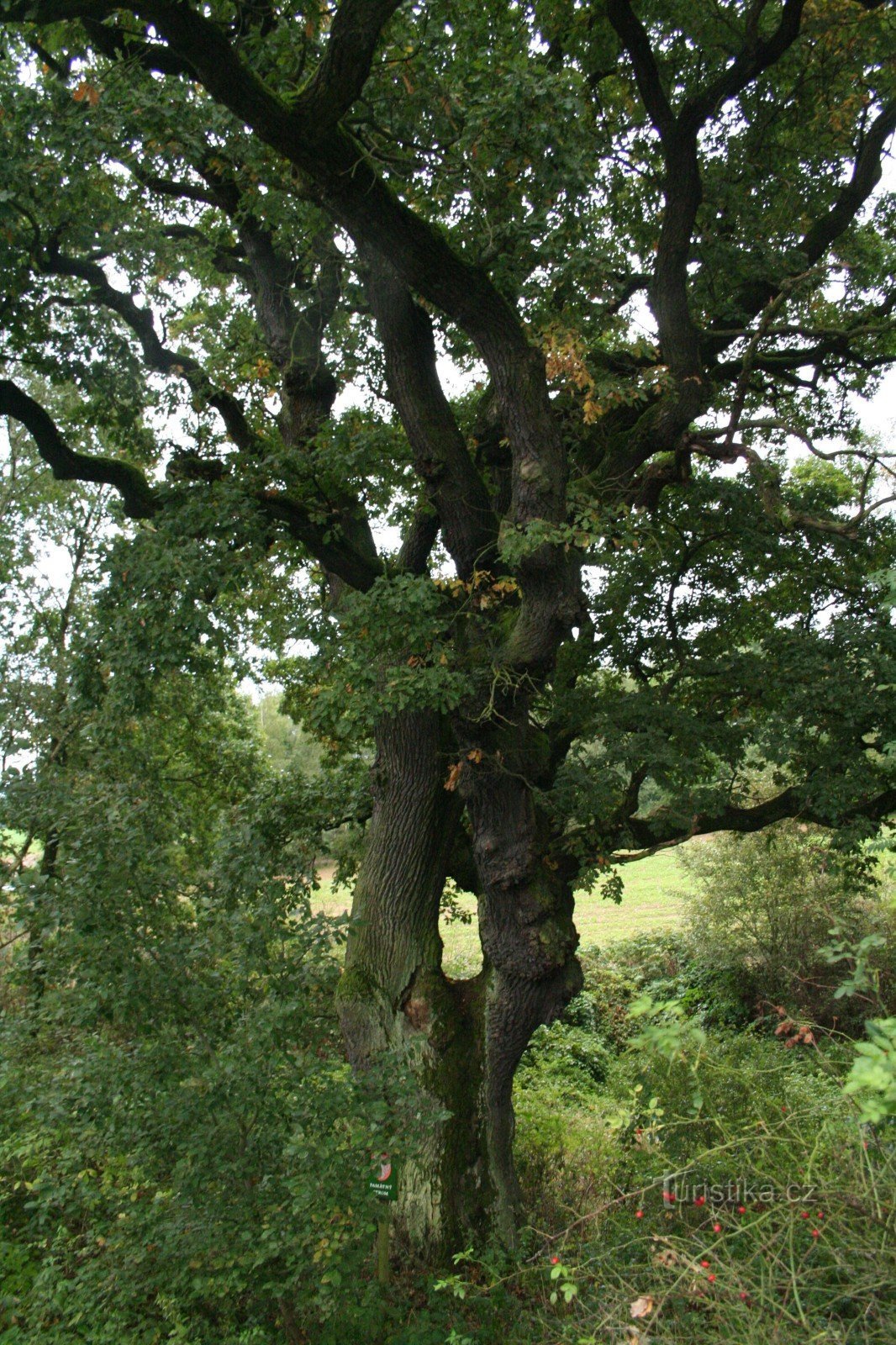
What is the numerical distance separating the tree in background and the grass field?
22.3ft

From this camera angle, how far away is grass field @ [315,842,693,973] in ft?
56.5

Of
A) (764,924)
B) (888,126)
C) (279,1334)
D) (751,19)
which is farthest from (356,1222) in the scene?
(764,924)

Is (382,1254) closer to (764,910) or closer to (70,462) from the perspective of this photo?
(70,462)

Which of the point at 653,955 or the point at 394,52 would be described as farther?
the point at 653,955

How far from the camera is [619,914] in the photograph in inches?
921

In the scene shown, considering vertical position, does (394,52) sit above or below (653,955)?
above

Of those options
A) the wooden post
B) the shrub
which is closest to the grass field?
the shrub

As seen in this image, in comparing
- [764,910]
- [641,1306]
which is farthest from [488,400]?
[764,910]

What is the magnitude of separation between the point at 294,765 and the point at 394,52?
20.2ft

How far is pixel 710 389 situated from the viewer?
8156mm

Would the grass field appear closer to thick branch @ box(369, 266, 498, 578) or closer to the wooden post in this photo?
the wooden post

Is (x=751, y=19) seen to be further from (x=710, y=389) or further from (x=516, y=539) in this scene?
(x=516, y=539)

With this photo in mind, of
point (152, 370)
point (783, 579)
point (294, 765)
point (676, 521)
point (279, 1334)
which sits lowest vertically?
point (279, 1334)

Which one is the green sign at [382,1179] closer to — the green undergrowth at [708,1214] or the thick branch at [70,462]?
the green undergrowth at [708,1214]
